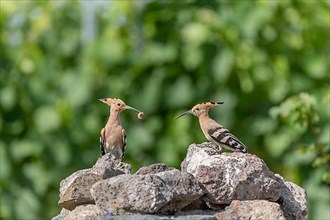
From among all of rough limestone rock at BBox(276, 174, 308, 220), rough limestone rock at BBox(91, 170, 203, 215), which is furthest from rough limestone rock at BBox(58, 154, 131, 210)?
rough limestone rock at BBox(276, 174, 308, 220)

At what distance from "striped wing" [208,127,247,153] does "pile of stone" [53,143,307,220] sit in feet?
0.18

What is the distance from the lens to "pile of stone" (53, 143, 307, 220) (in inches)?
173

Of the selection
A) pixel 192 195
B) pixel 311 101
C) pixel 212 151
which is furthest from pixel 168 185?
pixel 311 101

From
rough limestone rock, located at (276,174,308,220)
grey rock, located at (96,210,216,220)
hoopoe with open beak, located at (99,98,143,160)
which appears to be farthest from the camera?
hoopoe with open beak, located at (99,98,143,160)

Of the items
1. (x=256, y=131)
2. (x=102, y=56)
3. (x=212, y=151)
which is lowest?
(x=212, y=151)

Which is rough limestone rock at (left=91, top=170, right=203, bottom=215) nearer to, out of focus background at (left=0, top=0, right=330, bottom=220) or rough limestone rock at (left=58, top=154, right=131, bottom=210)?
rough limestone rock at (left=58, top=154, right=131, bottom=210)

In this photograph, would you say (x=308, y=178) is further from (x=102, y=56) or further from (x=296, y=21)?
(x=102, y=56)

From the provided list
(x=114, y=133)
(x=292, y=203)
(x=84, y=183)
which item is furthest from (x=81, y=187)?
(x=292, y=203)

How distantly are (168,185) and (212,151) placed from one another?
0.44 meters

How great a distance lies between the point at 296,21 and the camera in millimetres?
10359

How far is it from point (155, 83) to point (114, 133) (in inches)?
198

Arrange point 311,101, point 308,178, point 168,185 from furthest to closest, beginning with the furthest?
1. point 308,178
2. point 311,101
3. point 168,185

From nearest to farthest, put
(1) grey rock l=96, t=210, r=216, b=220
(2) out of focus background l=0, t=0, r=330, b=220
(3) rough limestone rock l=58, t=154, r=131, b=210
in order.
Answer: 1. (1) grey rock l=96, t=210, r=216, b=220
2. (3) rough limestone rock l=58, t=154, r=131, b=210
3. (2) out of focus background l=0, t=0, r=330, b=220

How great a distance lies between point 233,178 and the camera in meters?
4.61
